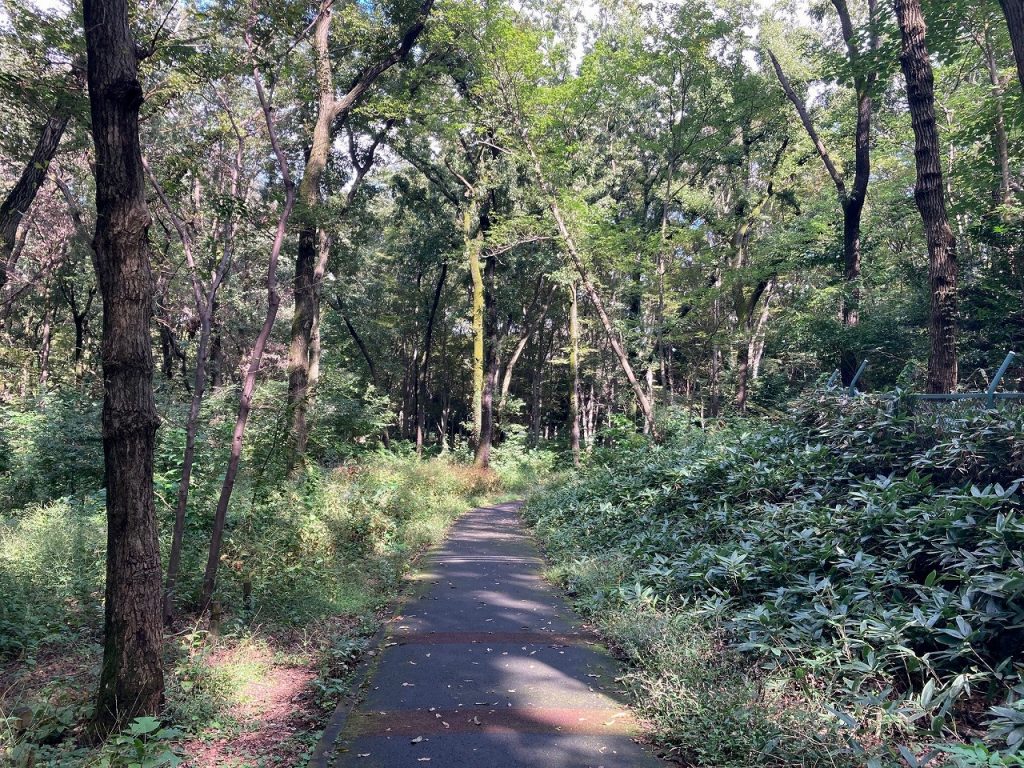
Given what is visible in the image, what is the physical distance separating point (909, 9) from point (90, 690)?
447 inches

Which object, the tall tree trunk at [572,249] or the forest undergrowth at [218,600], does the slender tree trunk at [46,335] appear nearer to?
the forest undergrowth at [218,600]

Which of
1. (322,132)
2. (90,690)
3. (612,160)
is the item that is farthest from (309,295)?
(612,160)

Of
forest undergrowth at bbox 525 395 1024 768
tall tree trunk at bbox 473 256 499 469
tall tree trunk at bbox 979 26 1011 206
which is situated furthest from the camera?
tall tree trunk at bbox 473 256 499 469

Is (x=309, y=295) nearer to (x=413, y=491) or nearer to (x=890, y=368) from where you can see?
(x=413, y=491)

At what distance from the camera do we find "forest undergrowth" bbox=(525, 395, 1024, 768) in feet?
10.4

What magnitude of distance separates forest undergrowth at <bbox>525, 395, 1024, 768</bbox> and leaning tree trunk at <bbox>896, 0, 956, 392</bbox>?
115 centimetres

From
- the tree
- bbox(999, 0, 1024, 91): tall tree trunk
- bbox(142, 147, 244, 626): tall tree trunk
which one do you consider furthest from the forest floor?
the tree

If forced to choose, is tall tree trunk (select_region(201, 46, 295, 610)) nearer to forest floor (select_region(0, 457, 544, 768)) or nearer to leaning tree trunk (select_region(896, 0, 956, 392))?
forest floor (select_region(0, 457, 544, 768))

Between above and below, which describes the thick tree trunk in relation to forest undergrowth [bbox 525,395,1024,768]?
above

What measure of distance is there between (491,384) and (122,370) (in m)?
19.2

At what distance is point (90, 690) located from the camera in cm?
388

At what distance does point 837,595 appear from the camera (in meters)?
4.47

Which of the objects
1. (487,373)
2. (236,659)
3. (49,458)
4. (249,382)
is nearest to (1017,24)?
(249,382)

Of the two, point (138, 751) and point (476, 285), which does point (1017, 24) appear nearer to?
point (138, 751)
